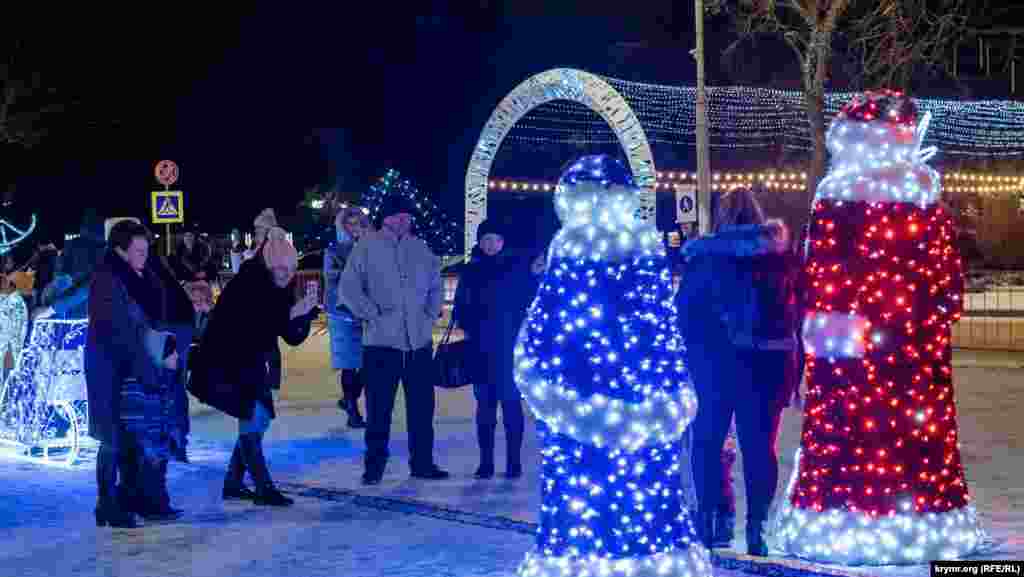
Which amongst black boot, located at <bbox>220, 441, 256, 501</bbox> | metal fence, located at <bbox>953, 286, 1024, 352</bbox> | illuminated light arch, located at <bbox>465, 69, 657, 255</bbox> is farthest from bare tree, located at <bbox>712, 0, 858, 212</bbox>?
black boot, located at <bbox>220, 441, 256, 501</bbox>

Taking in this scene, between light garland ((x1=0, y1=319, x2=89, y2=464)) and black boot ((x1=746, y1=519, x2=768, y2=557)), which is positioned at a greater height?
light garland ((x1=0, y1=319, x2=89, y2=464))

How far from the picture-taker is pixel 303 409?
51.4 feet

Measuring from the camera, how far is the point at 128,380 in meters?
9.43

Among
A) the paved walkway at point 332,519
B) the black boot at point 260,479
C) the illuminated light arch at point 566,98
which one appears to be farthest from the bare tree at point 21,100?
the black boot at point 260,479

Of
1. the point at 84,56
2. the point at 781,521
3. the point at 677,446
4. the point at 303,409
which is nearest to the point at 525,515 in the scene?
the point at 781,521

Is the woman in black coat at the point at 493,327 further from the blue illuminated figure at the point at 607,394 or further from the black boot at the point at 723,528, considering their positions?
the blue illuminated figure at the point at 607,394

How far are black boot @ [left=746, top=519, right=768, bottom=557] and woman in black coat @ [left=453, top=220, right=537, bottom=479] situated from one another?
285cm

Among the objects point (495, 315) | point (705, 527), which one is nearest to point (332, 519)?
point (495, 315)

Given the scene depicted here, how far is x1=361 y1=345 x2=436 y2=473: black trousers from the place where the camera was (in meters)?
10.6

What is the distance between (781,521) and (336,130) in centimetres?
4842

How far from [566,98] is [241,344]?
50.3ft

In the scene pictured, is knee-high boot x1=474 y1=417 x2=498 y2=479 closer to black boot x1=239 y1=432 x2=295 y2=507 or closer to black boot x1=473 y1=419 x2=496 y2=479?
black boot x1=473 y1=419 x2=496 y2=479

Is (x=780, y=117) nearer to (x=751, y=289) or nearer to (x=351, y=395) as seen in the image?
(x=351, y=395)

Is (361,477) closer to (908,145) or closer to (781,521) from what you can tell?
(781,521)
